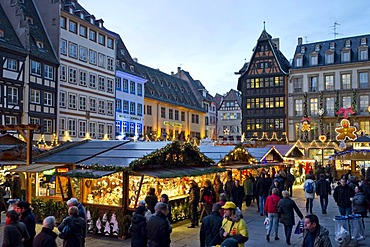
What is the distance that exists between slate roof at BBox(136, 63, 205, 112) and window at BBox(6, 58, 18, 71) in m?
19.6

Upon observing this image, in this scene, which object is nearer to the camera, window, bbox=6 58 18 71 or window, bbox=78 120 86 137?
window, bbox=6 58 18 71

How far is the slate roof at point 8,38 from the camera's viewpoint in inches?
1210

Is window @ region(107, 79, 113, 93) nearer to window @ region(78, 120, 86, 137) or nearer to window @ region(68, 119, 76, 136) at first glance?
window @ region(78, 120, 86, 137)

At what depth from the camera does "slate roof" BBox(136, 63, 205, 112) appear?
5228 cm

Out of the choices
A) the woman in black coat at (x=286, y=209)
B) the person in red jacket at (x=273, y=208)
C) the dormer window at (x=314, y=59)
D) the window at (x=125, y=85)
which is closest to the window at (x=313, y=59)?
the dormer window at (x=314, y=59)

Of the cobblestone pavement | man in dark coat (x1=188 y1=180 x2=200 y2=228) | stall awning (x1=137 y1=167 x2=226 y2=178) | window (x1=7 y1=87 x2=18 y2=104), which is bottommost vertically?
the cobblestone pavement

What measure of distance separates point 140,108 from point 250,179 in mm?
30442

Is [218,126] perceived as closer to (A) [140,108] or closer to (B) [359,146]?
(A) [140,108]

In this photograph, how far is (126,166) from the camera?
12.4 m

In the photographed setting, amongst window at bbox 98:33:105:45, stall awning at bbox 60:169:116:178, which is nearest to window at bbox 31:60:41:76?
window at bbox 98:33:105:45

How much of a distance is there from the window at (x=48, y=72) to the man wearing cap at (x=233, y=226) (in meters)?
30.5

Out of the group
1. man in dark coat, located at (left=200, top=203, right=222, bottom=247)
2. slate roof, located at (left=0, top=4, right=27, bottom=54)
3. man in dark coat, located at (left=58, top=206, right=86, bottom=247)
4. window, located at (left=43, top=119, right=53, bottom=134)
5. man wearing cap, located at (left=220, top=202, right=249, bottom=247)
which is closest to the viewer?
man wearing cap, located at (left=220, top=202, right=249, bottom=247)

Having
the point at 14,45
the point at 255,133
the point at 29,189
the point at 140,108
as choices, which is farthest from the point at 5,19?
the point at 255,133

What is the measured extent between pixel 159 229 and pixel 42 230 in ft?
6.13
